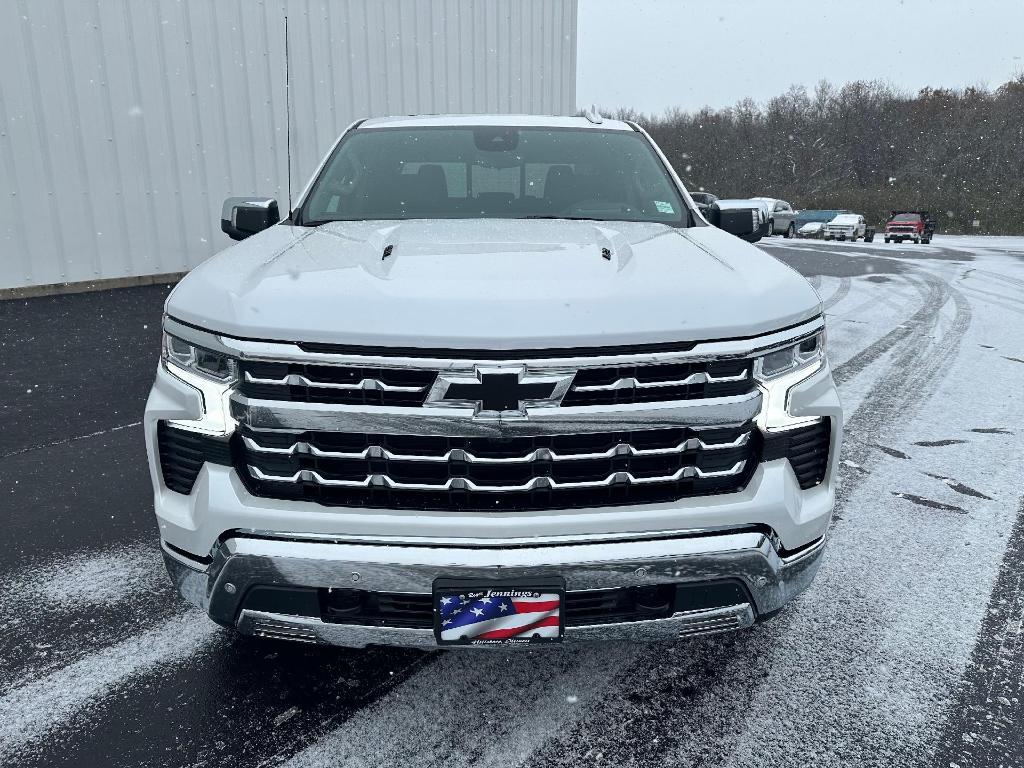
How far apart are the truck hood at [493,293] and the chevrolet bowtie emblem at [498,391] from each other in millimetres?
71

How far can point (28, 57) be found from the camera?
901 centimetres

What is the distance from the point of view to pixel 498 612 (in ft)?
5.84

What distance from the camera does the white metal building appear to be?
9156mm

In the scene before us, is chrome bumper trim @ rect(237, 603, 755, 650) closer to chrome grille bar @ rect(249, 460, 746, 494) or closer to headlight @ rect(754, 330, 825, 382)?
chrome grille bar @ rect(249, 460, 746, 494)

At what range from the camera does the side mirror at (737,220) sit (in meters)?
3.34

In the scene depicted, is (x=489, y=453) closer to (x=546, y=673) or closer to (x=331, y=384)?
(x=331, y=384)

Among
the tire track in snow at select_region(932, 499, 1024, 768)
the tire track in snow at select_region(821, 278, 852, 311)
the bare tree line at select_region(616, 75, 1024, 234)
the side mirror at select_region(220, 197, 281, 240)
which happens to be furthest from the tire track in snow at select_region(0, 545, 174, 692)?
the bare tree line at select_region(616, 75, 1024, 234)

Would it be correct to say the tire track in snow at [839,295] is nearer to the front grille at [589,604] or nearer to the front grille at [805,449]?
the front grille at [805,449]

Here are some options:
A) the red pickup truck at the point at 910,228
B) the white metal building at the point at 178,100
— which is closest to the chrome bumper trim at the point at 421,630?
the white metal building at the point at 178,100

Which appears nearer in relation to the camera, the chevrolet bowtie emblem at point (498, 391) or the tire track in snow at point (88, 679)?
the chevrolet bowtie emblem at point (498, 391)

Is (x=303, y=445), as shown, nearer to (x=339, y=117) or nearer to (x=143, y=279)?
(x=143, y=279)

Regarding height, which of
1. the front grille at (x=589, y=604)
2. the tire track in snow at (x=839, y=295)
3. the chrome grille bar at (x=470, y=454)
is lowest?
the tire track in snow at (x=839, y=295)

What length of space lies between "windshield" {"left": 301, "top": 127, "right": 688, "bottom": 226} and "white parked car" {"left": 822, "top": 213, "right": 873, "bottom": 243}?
32.0 metres

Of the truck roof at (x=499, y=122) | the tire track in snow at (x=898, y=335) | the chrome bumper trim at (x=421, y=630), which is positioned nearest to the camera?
the chrome bumper trim at (x=421, y=630)
